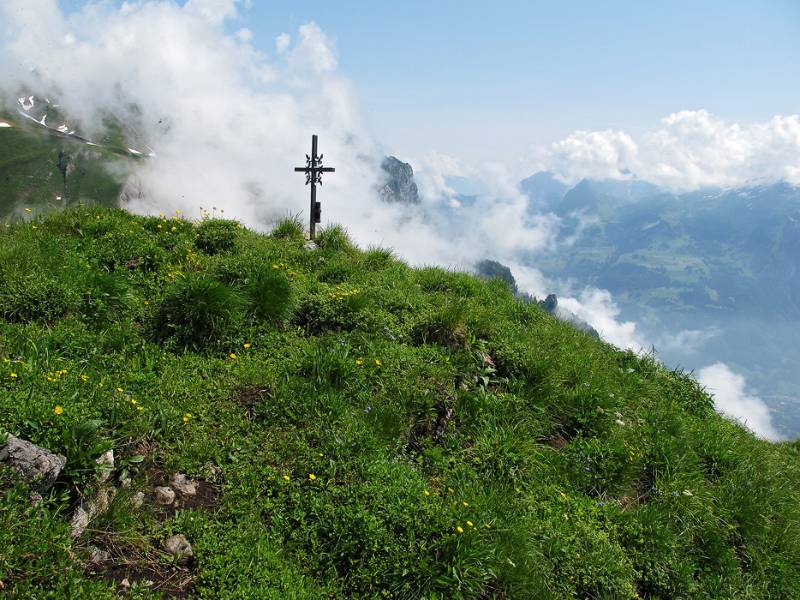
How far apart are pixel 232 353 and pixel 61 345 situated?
6.82 feet

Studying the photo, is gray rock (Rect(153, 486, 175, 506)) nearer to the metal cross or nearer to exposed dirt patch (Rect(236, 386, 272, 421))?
exposed dirt patch (Rect(236, 386, 272, 421))

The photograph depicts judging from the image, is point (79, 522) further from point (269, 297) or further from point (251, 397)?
point (269, 297)

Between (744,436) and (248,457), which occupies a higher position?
(744,436)

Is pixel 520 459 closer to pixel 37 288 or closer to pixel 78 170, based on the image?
pixel 37 288

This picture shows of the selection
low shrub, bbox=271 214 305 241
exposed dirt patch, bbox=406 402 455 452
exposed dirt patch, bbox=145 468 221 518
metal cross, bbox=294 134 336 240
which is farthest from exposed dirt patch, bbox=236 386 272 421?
metal cross, bbox=294 134 336 240

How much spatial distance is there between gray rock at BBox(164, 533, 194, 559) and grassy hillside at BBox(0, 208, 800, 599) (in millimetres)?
59

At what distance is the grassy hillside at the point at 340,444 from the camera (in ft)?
14.1

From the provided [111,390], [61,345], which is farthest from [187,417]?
[61,345]

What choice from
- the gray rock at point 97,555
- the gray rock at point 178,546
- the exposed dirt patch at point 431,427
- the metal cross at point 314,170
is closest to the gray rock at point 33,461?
the gray rock at point 97,555

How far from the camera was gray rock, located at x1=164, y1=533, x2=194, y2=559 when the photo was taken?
4215 mm

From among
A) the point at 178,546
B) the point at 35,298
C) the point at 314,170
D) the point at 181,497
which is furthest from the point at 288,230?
the point at 178,546

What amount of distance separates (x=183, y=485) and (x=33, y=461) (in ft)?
4.48

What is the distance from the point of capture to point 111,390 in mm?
5352

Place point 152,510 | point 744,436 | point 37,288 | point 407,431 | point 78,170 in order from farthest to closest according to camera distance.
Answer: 1. point 78,170
2. point 744,436
3. point 37,288
4. point 407,431
5. point 152,510
